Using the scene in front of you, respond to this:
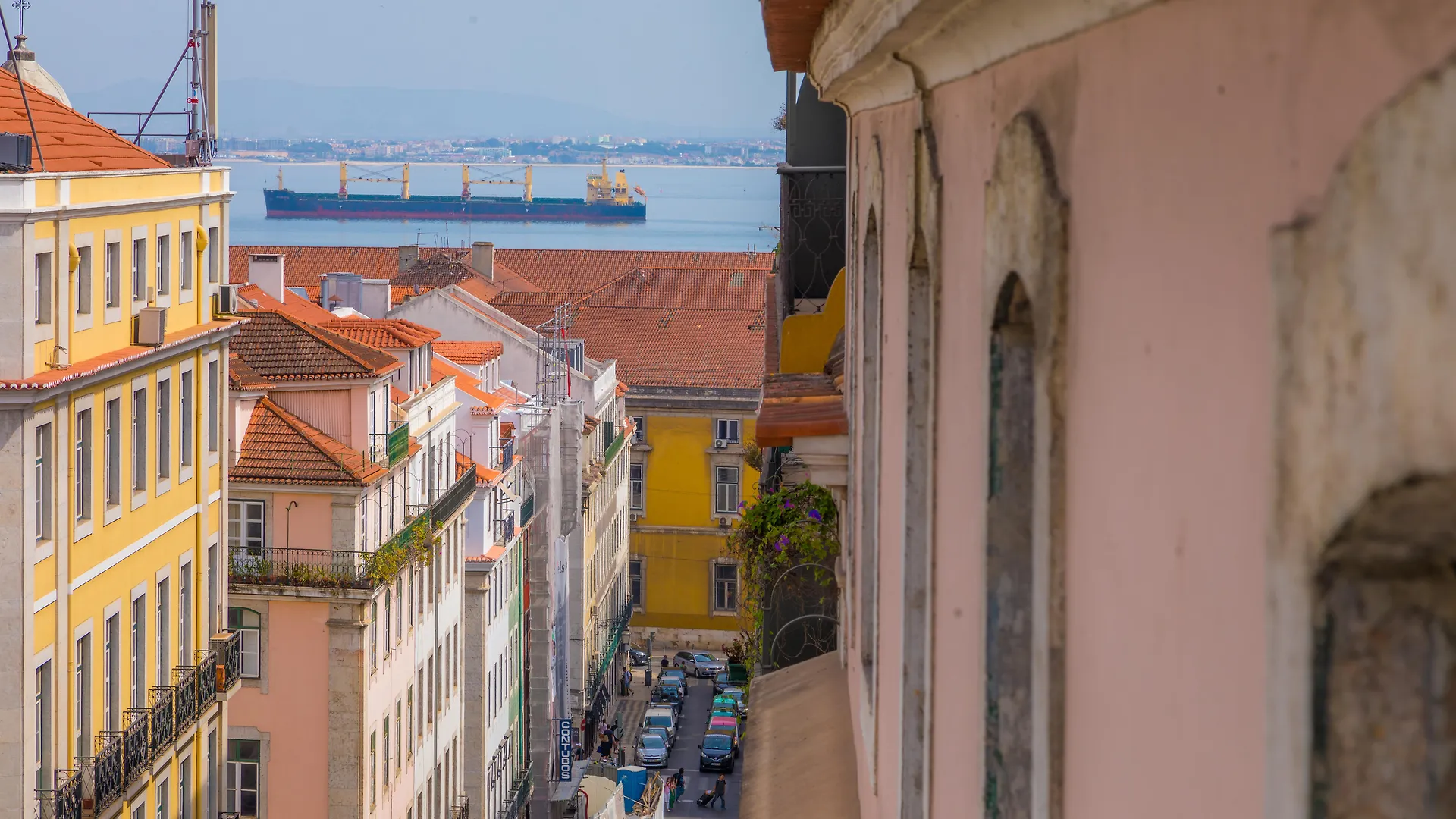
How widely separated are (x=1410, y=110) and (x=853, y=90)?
17.8 feet

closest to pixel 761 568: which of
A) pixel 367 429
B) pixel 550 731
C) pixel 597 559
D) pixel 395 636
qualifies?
pixel 367 429

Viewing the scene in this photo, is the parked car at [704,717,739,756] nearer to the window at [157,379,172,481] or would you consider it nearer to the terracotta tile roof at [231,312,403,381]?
the terracotta tile roof at [231,312,403,381]

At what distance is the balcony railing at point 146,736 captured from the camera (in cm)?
2156

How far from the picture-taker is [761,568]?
12.3 m

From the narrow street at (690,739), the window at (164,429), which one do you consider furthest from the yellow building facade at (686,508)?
the window at (164,429)

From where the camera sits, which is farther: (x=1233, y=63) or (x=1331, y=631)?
(x=1233, y=63)

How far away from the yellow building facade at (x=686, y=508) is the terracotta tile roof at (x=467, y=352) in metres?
19.8

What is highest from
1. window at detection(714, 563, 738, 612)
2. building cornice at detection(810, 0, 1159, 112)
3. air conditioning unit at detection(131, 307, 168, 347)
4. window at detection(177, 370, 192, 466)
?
building cornice at detection(810, 0, 1159, 112)

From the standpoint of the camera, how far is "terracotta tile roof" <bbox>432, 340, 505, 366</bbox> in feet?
152

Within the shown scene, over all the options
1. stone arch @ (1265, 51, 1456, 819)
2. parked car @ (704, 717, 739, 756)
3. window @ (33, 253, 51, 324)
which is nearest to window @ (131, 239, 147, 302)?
window @ (33, 253, 51, 324)

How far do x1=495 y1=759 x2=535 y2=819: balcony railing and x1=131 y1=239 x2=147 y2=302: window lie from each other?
2180cm

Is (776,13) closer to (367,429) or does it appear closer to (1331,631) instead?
(1331,631)

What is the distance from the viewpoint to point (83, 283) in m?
22.6

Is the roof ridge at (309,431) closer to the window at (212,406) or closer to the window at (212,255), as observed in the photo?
the window at (212,406)
